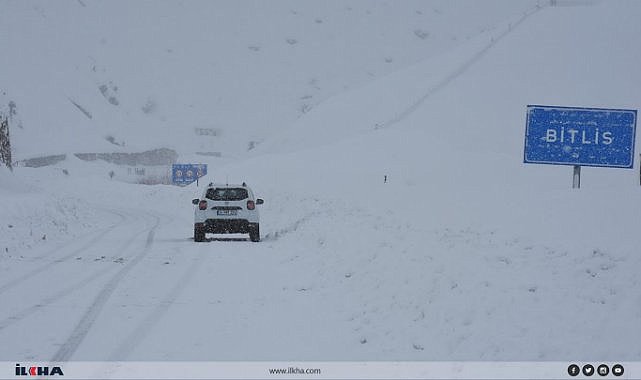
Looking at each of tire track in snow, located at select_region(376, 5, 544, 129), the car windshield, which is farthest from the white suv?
tire track in snow, located at select_region(376, 5, 544, 129)

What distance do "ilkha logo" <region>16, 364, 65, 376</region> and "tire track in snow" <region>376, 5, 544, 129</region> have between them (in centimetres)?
5145

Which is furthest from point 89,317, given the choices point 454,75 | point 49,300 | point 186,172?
point 454,75

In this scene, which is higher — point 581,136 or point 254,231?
point 581,136

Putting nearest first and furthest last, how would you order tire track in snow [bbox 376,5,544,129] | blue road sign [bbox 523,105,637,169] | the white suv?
1. blue road sign [bbox 523,105,637,169]
2. the white suv
3. tire track in snow [bbox 376,5,544,129]

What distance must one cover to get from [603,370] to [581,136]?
1095 centimetres

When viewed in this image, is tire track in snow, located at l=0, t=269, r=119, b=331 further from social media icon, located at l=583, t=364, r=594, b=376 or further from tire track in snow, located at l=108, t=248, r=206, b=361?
social media icon, located at l=583, t=364, r=594, b=376

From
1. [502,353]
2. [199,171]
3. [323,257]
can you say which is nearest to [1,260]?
[323,257]

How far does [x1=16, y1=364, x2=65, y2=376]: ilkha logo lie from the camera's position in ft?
21.4

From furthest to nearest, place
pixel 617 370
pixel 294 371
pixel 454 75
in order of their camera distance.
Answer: pixel 454 75 → pixel 294 371 → pixel 617 370

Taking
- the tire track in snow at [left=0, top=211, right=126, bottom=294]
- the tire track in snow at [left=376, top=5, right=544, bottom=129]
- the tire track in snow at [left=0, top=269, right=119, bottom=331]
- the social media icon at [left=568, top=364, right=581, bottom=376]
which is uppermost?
the tire track in snow at [left=376, top=5, right=544, bottom=129]

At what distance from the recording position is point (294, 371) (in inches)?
267

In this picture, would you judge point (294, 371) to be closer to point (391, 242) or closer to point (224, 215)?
point (391, 242)

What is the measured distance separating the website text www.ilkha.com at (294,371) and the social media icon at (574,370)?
2316mm

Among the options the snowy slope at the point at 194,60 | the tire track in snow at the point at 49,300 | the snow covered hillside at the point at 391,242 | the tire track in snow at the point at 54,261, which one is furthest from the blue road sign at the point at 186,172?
the tire track in snow at the point at 49,300
